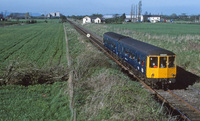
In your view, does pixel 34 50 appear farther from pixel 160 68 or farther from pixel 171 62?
pixel 171 62

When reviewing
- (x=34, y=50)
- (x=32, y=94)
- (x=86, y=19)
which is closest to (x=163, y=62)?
(x=32, y=94)

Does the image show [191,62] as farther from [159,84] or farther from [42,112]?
[42,112]

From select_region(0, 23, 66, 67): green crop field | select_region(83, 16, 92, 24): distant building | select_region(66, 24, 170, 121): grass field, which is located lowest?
select_region(66, 24, 170, 121): grass field

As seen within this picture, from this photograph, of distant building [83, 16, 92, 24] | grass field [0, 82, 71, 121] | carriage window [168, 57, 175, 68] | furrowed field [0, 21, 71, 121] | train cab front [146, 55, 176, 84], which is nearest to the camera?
grass field [0, 82, 71, 121]

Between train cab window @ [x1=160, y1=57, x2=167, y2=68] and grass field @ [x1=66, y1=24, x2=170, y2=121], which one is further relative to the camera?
train cab window @ [x1=160, y1=57, x2=167, y2=68]

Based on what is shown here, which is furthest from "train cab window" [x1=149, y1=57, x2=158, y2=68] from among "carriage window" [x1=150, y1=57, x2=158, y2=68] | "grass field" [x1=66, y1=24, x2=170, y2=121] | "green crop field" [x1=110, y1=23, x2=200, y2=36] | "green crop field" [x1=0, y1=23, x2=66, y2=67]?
"green crop field" [x1=110, y1=23, x2=200, y2=36]

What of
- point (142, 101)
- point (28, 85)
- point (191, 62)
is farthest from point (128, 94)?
point (191, 62)

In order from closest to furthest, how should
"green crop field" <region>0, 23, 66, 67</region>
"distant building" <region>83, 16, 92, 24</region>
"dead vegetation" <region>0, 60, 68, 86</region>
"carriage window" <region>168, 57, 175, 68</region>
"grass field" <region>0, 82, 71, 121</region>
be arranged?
"grass field" <region>0, 82, 71, 121</region> < "carriage window" <region>168, 57, 175, 68</region> < "dead vegetation" <region>0, 60, 68, 86</region> < "green crop field" <region>0, 23, 66, 67</region> < "distant building" <region>83, 16, 92, 24</region>

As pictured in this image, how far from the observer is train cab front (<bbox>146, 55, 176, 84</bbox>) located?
14656mm

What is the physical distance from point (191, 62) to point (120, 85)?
37.0 ft

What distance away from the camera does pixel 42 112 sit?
11461 mm

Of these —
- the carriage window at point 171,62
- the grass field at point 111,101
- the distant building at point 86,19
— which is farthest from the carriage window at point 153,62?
the distant building at point 86,19

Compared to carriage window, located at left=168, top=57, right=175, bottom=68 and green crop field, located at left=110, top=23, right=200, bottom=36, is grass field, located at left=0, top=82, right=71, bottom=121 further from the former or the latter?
green crop field, located at left=110, top=23, right=200, bottom=36

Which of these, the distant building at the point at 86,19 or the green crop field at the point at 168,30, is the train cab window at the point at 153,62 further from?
the distant building at the point at 86,19
